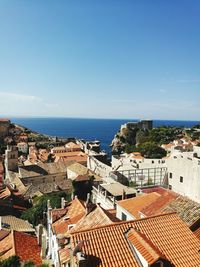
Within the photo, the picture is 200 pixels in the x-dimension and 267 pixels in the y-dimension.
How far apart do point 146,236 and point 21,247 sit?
1505 centimetres

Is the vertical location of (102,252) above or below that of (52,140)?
above

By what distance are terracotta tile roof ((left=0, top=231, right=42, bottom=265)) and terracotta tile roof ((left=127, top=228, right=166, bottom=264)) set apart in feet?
41.1

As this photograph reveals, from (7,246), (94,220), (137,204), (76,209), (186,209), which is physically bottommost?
(7,246)

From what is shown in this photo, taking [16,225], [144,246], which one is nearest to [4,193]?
[16,225]

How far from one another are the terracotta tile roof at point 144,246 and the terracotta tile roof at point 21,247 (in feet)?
41.1

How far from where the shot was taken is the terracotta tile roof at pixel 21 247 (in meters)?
21.5

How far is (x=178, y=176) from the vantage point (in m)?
35.2

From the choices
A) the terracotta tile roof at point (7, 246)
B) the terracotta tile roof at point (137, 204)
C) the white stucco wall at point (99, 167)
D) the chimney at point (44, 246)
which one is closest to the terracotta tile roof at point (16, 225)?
the terracotta tile roof at point (7, 246)

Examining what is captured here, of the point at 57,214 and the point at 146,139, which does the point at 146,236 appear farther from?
the point at 146,139

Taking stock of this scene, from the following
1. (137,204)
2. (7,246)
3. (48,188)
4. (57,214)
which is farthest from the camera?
(48,188)

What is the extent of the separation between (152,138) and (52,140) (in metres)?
46.3

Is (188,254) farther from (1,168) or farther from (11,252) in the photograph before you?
(1,168)

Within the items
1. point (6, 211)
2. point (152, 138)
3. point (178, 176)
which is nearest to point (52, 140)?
point (152, 138)

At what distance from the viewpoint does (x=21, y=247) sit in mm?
22906
